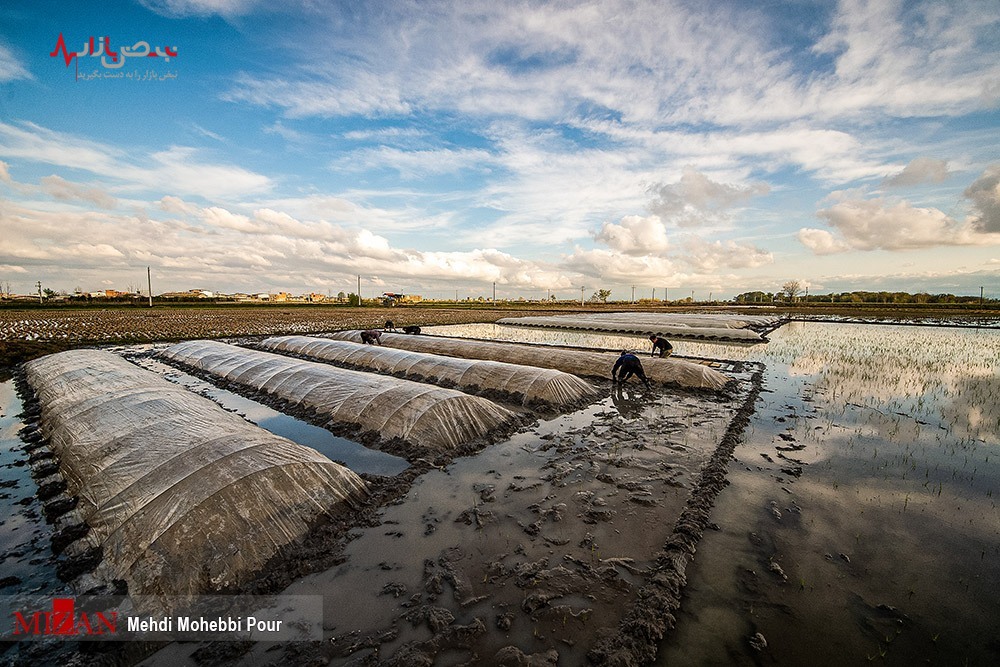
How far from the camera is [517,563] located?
14.0 ft

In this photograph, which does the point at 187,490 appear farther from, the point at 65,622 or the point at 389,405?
the point at 389,405

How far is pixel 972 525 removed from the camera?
4922mm

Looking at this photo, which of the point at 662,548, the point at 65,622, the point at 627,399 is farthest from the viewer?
the point at 627,399

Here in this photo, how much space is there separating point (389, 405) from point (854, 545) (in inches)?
291

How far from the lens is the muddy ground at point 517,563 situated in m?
3.25

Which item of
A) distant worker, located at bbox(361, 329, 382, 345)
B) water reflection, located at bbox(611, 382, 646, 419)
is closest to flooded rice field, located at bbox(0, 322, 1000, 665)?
water reflection, located at bbox(611, 382, 646, 419)

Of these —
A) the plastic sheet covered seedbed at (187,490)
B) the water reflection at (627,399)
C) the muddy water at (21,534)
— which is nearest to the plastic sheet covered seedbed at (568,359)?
the water reflection at (627,399)

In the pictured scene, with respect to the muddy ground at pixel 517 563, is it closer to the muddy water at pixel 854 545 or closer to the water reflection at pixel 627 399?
the muddy water at pixel 854 545

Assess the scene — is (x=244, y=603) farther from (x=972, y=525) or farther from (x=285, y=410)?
(x=972, y=525)

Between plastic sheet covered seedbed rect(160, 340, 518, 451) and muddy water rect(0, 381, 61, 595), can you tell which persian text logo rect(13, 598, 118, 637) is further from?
plastic sheet covered seedbed rect(160, 340, 518, 451)

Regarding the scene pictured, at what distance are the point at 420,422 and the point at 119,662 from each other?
15.9 feet

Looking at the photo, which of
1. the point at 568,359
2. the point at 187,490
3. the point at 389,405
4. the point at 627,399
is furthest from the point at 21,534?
the point at 568,359

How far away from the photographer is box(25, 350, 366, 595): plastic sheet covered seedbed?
3775 mm

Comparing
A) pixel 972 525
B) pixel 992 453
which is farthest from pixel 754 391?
pixel 972 525
